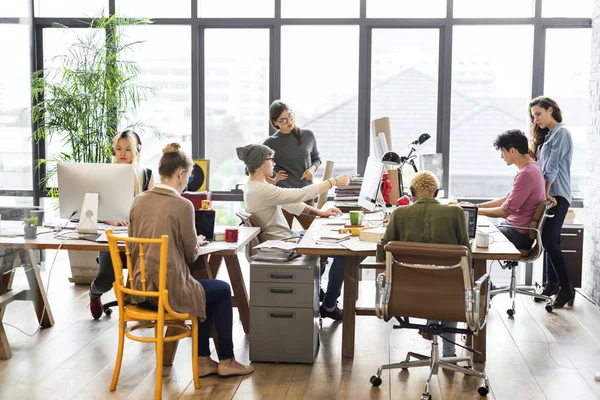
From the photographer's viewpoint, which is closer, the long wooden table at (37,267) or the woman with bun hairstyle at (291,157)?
the long wooden table at (37,267)

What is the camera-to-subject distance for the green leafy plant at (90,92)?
6.83 meters

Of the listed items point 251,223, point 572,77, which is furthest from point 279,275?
point 572,77

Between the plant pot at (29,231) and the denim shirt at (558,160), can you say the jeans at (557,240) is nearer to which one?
the denim shirt at (558,160)

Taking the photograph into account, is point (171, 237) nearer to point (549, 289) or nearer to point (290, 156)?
point (290, 156)

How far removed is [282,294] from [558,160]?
9.00 ft

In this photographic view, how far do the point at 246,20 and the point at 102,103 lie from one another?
157 centimetres

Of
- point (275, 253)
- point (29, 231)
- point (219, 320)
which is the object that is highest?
point (29, 231)

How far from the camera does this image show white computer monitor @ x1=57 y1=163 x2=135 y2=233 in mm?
4570

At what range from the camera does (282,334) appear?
4297 mm

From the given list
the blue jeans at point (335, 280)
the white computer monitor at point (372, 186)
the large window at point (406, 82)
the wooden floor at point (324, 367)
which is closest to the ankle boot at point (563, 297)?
the wooden floor at point (324, 367)

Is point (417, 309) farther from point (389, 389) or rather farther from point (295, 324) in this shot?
point (295, 324)

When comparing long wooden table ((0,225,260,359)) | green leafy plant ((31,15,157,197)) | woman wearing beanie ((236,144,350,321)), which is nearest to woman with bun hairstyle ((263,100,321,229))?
woman wearing beanie ((236,144,350,321))

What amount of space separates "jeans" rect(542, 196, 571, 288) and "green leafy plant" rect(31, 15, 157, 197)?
375 centimetres

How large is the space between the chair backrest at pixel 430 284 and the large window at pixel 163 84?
4.09 metres
